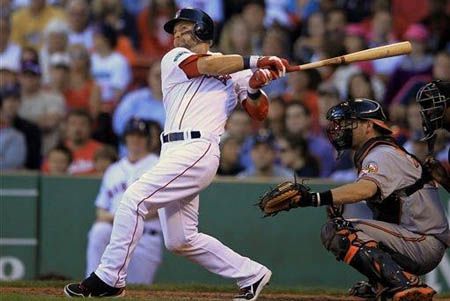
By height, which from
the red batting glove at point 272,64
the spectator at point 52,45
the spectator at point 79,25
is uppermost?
the spectator at point 79,25

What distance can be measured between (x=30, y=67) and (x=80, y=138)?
4.80ft

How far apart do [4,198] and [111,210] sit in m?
1.18

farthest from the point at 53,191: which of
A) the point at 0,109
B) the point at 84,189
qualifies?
the point at 0,109

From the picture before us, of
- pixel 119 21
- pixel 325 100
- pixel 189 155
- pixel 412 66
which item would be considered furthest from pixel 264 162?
pixel 189 155

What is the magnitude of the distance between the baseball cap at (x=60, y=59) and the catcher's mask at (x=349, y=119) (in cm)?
693

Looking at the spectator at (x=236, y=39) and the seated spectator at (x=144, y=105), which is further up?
the spectator at (x=236, y=39)

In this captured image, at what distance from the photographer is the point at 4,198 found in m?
11.9

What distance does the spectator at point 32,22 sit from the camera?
15273 millimetres

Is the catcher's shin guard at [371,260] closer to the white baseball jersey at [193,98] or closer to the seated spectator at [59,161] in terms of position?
the white baseball jersey at [193,98]

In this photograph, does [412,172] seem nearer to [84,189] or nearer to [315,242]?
[315,242]

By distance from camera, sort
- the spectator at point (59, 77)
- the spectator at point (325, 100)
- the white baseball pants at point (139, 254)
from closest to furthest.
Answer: the white baseball pants at point (139, 254)
the spectator at point (325, 100)
the spectator at point (59, 77)

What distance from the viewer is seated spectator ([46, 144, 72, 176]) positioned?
41.1ft

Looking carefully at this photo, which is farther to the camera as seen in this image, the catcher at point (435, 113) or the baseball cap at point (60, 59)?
the baseball cap at point (60, 59)

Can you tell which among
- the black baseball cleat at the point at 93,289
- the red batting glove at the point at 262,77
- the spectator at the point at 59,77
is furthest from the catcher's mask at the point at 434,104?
the spectator at the point at 59,77
